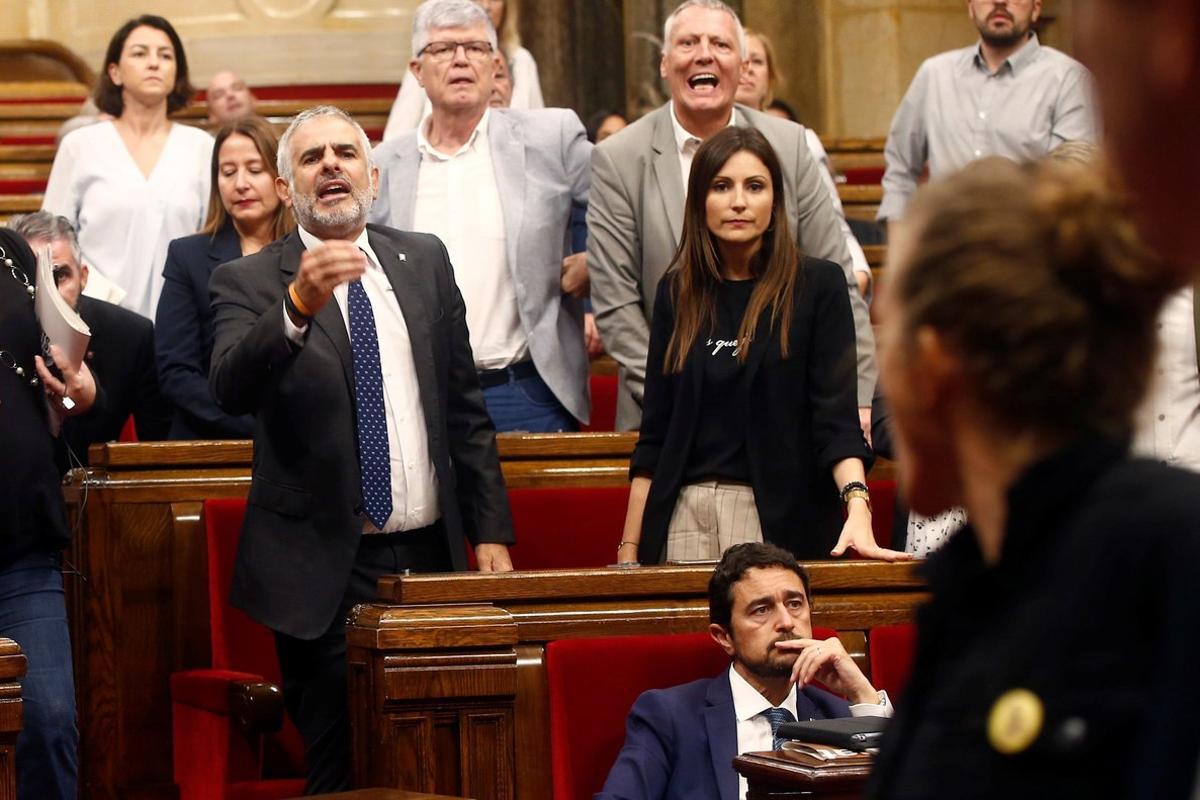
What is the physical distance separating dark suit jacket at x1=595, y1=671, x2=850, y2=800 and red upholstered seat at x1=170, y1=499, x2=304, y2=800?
A: 2.95ft

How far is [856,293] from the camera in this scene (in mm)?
4277

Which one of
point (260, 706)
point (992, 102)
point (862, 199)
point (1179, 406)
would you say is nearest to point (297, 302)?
point (260, 706)

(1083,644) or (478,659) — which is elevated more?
(1083,644)

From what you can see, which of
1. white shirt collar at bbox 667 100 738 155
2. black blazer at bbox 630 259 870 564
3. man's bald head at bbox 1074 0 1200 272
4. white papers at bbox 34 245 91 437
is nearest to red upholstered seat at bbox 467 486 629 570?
black blazer at bbox 630 259 870 564

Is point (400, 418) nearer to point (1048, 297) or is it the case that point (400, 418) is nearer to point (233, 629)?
point (233, 629)

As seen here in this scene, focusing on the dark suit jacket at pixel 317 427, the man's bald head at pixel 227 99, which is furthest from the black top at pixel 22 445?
the man's bald head at pixel 227 99

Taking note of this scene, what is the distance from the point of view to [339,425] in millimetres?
3350

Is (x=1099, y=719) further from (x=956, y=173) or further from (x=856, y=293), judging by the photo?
(x=856, y=293)

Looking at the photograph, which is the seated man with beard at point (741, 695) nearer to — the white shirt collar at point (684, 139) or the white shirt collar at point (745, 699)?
the white shirt collar at point (745, 699)

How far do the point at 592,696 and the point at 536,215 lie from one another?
5.63ft

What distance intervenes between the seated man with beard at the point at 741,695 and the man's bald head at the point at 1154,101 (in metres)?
2.23

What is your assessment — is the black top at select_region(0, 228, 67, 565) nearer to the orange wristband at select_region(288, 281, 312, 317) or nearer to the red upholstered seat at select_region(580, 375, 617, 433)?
the orange wristband at select_region(288, 281, 312, 317)

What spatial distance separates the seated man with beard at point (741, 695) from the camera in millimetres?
3016

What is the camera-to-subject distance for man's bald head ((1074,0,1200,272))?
2.58 feet
